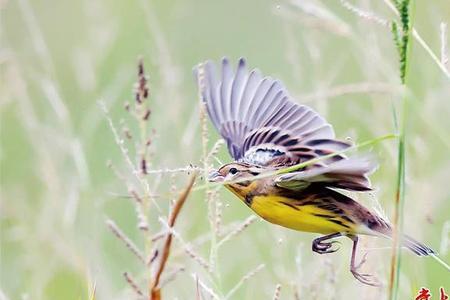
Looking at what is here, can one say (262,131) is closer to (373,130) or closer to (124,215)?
(373,130)

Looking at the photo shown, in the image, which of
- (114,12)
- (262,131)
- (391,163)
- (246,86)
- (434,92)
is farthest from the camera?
(114,12)

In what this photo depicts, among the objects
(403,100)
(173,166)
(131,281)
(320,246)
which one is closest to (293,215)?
(320,246)

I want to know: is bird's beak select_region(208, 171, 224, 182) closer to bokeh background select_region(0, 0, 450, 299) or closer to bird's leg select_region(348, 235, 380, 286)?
bokeh background select_region(0, 0, 450, 299)

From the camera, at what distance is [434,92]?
454 centimetres

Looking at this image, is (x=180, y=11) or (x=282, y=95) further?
(x=180, y=11)

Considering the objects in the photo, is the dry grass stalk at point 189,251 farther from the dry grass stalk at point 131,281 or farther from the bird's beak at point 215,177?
the bird's beak at point 215,177

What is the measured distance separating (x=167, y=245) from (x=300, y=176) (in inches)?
16.2

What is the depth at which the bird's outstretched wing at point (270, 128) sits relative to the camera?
2.66 m

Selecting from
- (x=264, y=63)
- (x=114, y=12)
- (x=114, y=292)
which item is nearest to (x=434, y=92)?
(x=114, y=292)

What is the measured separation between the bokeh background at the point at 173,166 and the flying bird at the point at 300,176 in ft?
0.38

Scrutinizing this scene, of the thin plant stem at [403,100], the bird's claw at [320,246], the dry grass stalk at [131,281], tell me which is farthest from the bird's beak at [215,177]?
the thin plant stem at [403,100]

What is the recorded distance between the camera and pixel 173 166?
450 centimetres

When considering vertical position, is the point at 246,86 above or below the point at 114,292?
above

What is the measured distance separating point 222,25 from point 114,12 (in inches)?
90.9
